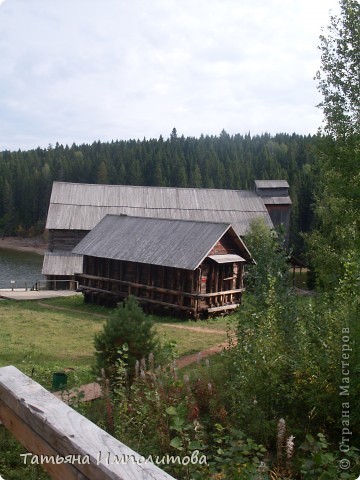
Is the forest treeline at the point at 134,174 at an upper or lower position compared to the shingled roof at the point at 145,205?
upper

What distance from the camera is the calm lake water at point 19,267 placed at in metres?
41.7

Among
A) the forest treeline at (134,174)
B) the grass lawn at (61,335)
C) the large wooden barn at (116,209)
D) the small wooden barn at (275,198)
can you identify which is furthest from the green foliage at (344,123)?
the forest treeline at (134,174)

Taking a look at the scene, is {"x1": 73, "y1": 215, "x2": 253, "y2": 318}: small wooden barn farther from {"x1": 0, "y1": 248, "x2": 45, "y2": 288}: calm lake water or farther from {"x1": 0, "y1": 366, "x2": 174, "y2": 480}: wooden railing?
{"x1": 0, "y1": 366, "x2": 174, "y2": 480}: wooden railing

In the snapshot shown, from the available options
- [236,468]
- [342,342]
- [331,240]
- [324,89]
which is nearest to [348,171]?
[324,89]

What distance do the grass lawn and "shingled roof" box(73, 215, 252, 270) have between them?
2.92 meters

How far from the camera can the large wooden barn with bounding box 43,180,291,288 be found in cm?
3541

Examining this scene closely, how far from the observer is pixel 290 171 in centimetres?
7944

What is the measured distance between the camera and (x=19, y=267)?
54.0 meters

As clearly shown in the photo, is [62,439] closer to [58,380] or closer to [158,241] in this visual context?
[58,380]

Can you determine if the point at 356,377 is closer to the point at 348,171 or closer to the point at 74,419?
the point at 74,419

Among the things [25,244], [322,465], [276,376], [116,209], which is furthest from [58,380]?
[25,244]

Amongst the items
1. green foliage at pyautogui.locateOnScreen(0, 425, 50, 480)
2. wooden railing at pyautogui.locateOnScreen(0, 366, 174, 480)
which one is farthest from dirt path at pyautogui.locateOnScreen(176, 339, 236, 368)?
wooden railing at pyautogui.locateOnScreen(0, 366, 174, 480)

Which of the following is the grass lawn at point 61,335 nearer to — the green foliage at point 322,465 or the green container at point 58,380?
the green container at point 58,380

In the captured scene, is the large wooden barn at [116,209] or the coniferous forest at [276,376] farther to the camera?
the large wooden barn at [116,209]
